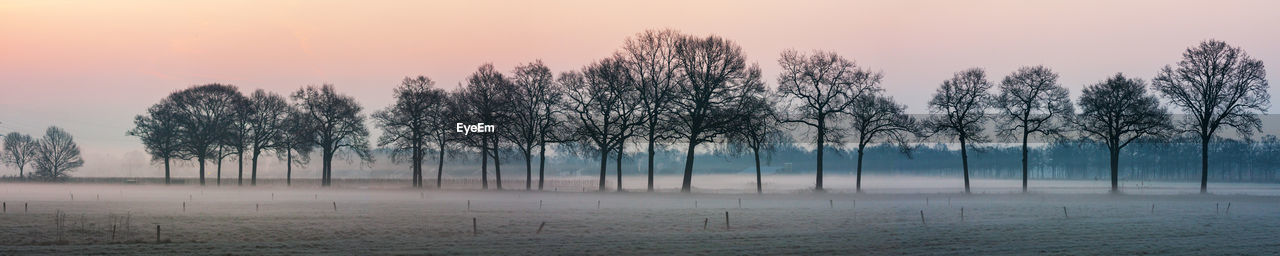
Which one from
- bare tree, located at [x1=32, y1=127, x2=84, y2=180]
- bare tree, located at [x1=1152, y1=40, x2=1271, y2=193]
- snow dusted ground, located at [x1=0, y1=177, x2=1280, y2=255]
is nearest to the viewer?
snow dusted ground, located at [x1=0, y1=177, x2=1280, y2=255]

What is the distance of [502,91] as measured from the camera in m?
65.4

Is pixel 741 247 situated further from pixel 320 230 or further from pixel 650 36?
pixel 650 36

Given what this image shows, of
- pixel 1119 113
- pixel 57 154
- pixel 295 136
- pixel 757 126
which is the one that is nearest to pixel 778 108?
pixel 757 126

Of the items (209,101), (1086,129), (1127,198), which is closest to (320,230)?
(1127,198)

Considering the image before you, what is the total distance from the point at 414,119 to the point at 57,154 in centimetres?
7585

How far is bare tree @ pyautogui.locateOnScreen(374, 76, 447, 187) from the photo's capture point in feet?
232

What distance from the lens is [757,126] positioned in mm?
58406

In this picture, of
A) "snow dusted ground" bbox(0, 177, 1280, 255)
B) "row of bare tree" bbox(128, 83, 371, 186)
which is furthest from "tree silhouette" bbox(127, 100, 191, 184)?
"snow dusted ground" bbox(0, 177, 1280, 255)

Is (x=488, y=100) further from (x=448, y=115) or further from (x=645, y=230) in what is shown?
(x=645, y=230)

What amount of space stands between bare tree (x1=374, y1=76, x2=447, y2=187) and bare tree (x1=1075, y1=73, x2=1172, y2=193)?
4681cm

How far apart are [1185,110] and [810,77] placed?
24.7 metres

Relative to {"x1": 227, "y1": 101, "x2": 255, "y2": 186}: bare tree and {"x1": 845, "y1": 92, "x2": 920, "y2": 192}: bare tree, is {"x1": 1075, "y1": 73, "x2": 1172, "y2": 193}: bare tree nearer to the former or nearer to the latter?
{"x1": 845, "y1": 92, "x2": 920, "y2": 192}: bare tree

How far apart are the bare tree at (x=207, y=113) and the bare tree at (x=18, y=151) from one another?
184ft

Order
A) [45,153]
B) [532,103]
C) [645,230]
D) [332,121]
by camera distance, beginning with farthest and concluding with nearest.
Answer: [45,153], [332,121], [532,103], [645,230]
